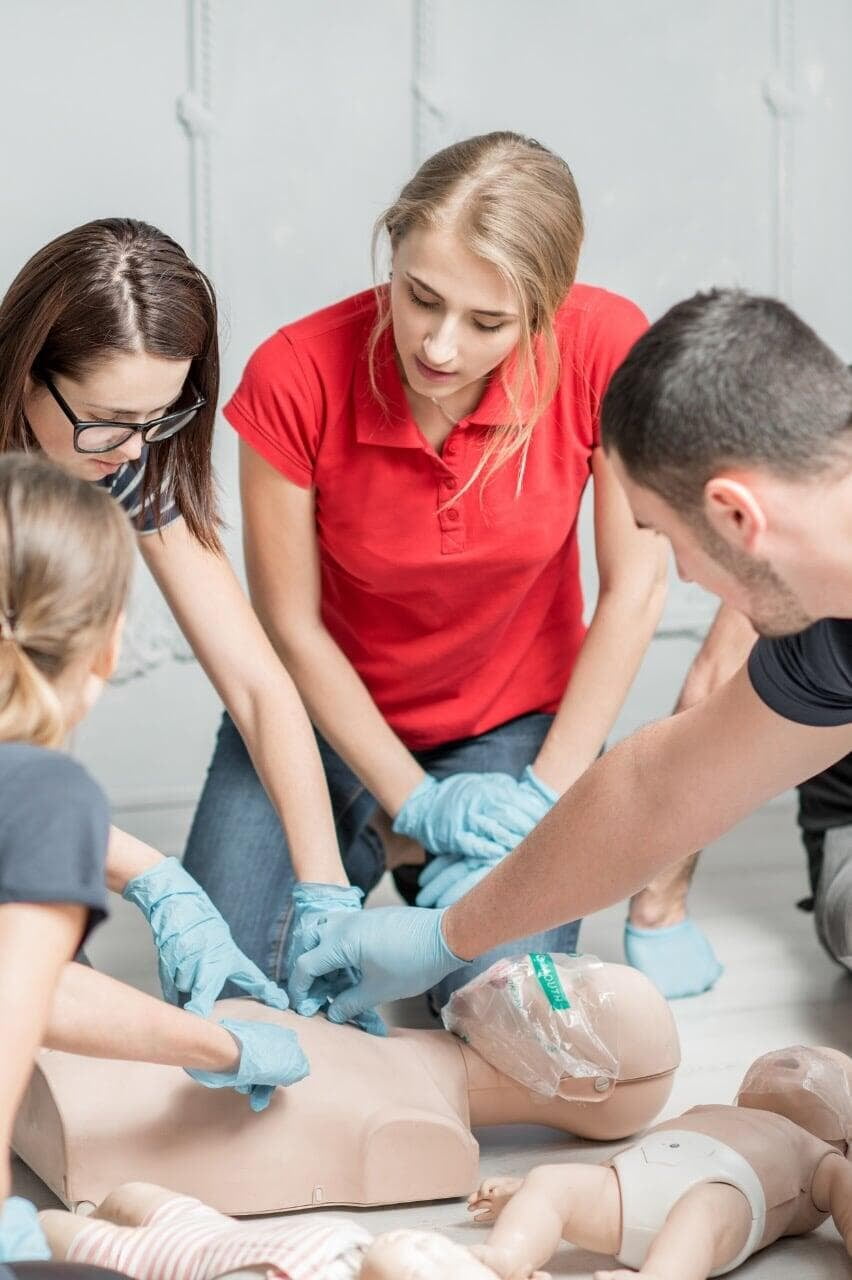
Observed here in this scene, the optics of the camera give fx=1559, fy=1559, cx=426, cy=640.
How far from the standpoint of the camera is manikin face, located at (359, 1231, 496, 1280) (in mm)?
1237

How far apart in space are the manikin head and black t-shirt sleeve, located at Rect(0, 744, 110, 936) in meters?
0.47

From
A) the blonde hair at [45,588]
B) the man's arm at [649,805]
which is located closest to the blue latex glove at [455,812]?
the man's arm at [649,805]

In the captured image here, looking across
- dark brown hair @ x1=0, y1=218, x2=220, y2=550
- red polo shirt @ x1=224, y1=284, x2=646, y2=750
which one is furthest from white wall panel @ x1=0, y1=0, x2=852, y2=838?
dark brown hair @ x1=0, y1=218, x2=220, y2=550

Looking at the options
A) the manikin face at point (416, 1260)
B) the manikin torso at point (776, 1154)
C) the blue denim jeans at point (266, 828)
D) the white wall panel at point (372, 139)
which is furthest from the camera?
the white wall panel at point (372, 139)

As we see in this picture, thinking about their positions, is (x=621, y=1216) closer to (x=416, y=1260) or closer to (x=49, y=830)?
(x=416, y=1260)

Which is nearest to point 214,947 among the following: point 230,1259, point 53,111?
point 230,1259

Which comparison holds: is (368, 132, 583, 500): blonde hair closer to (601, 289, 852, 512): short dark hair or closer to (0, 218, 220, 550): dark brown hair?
(0, 218, 220, 550): dark brown hair

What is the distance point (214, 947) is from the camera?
1.68 m

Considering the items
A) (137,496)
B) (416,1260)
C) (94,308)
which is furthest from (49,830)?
(137,496)

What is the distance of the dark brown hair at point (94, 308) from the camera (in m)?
1.61

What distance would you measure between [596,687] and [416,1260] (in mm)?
993

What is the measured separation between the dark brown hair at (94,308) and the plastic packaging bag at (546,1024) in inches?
30.6

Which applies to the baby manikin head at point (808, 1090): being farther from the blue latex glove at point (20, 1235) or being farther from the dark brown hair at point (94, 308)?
the dark brown hair at point (94, 308)

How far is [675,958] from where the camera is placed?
232 cm
